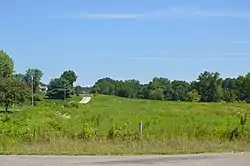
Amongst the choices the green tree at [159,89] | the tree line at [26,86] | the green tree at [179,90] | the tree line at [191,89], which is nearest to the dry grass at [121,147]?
the tree line at [26,86]

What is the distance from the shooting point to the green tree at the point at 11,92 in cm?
8138

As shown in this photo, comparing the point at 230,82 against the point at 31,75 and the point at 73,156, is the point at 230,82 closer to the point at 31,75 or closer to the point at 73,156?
the point at 31,75

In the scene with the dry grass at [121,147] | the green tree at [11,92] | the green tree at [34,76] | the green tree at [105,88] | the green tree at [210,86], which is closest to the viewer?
the dry grass at [121,147]

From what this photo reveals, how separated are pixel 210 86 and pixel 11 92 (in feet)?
154

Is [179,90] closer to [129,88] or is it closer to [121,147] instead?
[129,88]

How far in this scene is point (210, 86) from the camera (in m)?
110

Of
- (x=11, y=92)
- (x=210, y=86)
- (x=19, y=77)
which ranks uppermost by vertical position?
(x=19, y=77)

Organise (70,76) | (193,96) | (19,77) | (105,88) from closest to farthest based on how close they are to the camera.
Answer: (193,96) → (19,77) → (70,76) → (105,88)

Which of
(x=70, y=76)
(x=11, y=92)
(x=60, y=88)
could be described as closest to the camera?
(x=11, y=92)

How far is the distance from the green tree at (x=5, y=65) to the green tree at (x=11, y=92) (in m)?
16.7

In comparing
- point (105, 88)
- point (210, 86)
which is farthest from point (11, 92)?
point (105, 88)

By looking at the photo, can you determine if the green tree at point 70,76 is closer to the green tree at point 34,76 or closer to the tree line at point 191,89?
the green tree at point 34,76

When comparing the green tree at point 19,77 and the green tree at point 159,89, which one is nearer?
the green tree at point 19,77

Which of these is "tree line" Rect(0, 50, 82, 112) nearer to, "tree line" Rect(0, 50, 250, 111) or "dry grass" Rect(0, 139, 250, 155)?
"tree line" Rect(0, 50, 250, 111)
